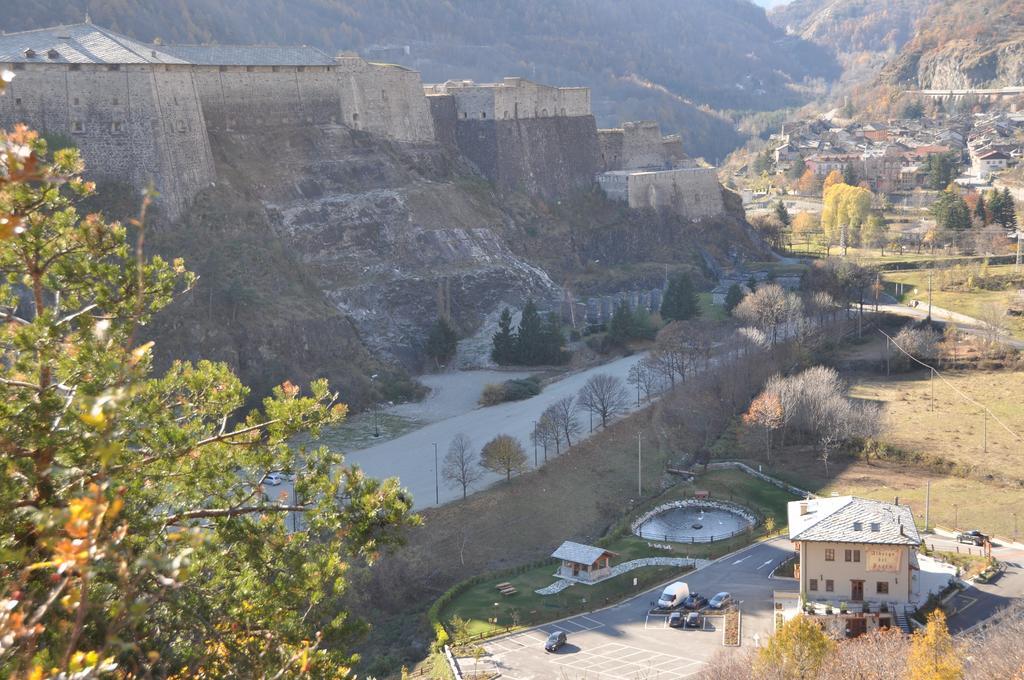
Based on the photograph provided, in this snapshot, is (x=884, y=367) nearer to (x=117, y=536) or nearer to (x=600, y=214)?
(x=600, y=214)

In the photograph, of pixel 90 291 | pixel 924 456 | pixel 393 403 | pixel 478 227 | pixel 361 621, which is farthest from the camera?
pixel 478 227

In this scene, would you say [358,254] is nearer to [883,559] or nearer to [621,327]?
[621,327]

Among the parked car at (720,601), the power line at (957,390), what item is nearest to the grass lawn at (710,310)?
the power line at (957,390)

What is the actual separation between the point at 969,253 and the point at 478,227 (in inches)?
885

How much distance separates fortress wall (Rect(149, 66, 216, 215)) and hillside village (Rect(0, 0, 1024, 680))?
135 millimetres

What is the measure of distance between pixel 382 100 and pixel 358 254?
709cm

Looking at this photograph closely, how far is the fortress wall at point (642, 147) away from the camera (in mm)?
51219

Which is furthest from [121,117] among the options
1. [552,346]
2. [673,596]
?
[673,596]

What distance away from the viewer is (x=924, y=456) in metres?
27.9

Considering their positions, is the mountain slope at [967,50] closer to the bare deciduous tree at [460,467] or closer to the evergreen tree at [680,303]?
the evergreen tree at [680,303]

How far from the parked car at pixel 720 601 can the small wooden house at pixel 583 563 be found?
2.44 meters

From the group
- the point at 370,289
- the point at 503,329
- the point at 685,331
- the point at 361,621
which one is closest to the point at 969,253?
the point at 685,331

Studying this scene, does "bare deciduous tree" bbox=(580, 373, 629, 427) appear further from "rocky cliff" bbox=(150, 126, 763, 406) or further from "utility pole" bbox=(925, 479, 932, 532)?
"utility pole" bbox=(925, 479, 932, 532)

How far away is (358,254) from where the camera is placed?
37.6 m
